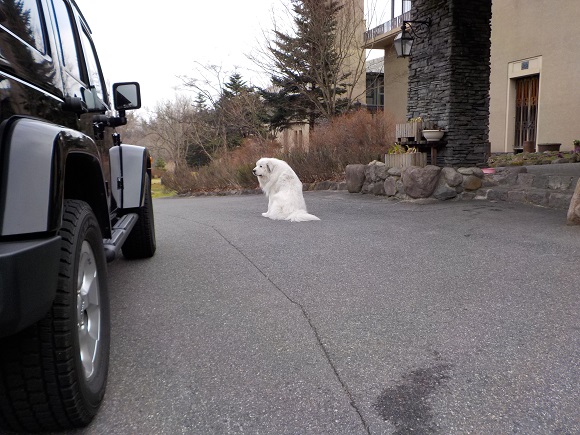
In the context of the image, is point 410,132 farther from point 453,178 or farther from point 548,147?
point 548,147

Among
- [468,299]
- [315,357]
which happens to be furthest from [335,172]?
[315,357]

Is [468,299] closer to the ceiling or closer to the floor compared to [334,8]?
closer to the floor

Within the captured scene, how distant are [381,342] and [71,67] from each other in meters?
2.57

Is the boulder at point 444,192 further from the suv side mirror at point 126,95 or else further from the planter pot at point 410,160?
the suv side mirror at point 126,95

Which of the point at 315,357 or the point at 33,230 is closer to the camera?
the point at 33,230

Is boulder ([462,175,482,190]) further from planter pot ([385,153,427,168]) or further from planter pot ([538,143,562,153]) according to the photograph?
planter pot ([538,143,562,153])

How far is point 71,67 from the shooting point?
9.92 ft

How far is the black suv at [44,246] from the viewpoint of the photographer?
1.52 meters

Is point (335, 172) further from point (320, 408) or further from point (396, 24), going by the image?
point (320, 408)

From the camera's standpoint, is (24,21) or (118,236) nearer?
(24,21)

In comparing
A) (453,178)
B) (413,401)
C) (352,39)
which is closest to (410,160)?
(453,178)

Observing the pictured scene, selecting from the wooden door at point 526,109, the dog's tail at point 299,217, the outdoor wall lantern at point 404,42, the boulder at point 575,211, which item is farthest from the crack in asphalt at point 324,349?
the wooden door at point 526,109

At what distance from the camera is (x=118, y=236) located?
10.8 ft

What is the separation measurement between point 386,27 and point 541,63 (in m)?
6.95
